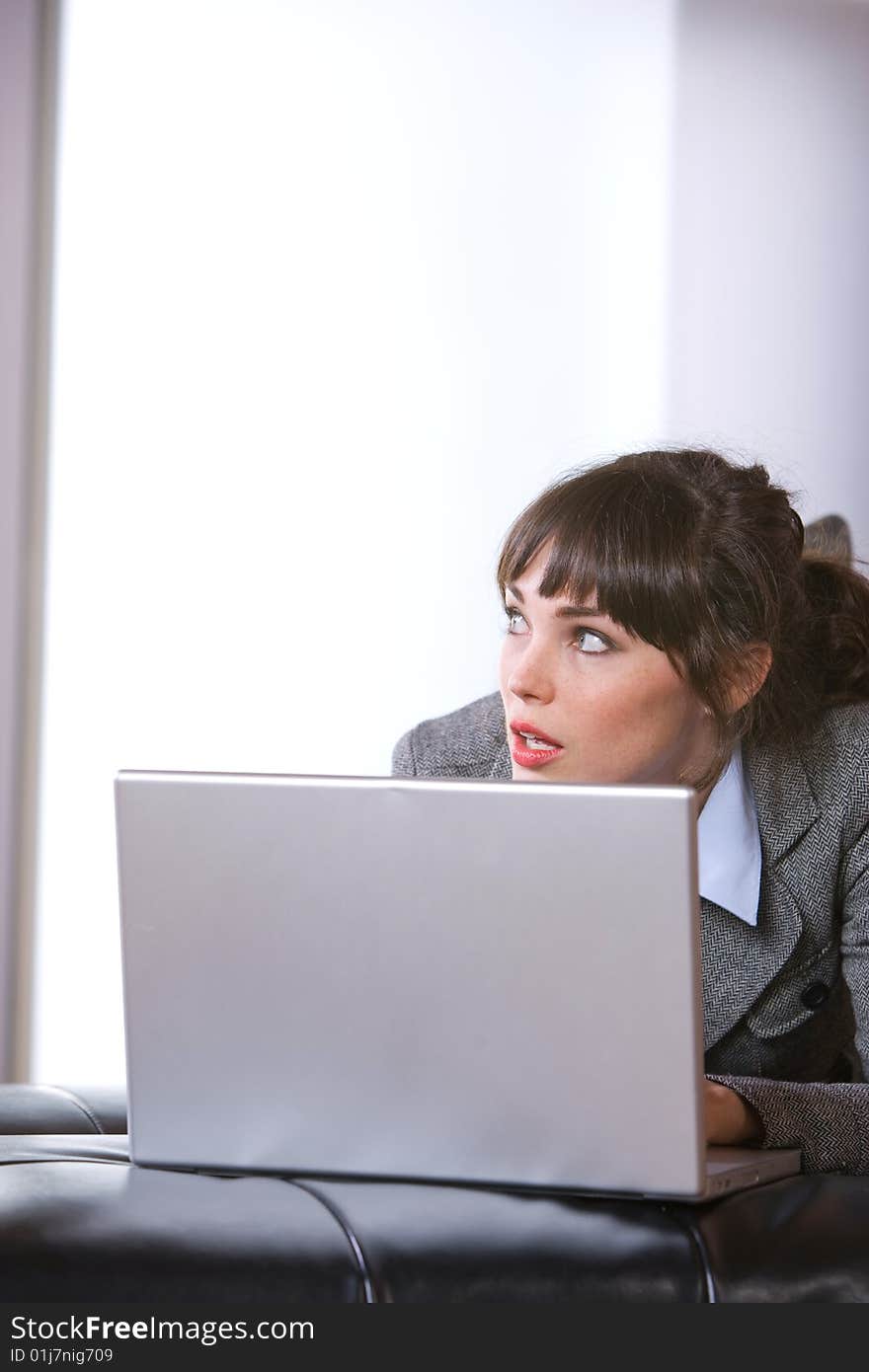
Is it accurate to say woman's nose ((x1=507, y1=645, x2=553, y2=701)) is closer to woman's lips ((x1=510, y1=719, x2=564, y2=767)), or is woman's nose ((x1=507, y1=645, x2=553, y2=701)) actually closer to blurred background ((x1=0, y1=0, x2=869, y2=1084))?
woman's lips ((x1=510, y1=719, x2=564, y2=767))

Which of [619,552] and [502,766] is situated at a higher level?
[619,552]

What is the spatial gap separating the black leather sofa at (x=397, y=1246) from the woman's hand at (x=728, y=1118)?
0.32 feet

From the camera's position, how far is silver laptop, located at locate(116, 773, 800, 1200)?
89 centimetres

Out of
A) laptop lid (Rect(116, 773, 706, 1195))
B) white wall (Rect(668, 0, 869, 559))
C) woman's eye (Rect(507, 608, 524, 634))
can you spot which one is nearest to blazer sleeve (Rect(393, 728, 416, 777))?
woman's eye (Rect(507, 608, 524, 634))

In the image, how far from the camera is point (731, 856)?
4.84ft

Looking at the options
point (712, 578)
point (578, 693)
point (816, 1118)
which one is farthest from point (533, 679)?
point (816, 1118)

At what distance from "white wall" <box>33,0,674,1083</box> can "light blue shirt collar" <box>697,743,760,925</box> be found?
59.8 inches

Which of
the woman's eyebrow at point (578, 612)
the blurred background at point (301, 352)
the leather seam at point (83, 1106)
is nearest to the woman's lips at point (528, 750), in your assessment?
the woman's eyebrow at point (578, 612)

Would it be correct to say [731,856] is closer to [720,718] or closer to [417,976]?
[720,718]

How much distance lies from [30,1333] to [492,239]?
2536mm

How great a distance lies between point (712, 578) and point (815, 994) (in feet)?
1.31

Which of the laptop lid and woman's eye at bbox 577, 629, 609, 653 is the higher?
woman's eye at bbox 577, 629, 609, 653

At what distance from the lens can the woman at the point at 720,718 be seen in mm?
1450

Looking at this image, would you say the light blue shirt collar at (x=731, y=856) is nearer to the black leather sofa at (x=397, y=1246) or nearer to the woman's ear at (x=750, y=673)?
the woman's ear at (x=750, y=673)
